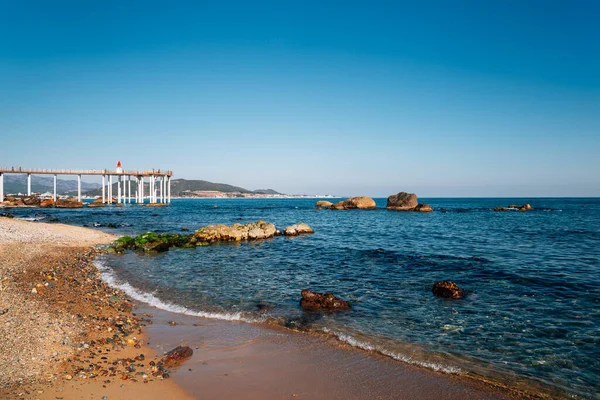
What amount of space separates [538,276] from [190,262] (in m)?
19.5

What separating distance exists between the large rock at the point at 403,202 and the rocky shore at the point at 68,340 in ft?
256

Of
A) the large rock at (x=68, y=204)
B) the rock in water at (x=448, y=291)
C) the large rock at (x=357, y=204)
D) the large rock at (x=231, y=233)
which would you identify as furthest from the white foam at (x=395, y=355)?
the large rock at (x=68, y=204)

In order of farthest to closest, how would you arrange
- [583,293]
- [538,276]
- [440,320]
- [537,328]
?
1. [538,276]
2. [583,293]
3. [440,320]
4. [537,328]

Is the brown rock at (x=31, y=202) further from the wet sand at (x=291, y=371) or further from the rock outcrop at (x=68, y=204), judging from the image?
the wet sand at (x=291, y=371)

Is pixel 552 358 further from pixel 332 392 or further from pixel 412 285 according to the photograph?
pixel 412 285

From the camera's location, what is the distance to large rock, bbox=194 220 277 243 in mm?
32031

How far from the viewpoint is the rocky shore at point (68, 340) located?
668 centimetres

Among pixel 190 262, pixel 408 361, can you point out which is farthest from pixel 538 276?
pixel 190 262

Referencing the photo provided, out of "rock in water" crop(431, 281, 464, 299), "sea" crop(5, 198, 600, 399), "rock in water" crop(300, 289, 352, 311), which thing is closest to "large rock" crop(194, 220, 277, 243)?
"sea" crop(5, 198, 600, 399)

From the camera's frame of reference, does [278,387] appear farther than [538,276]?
No

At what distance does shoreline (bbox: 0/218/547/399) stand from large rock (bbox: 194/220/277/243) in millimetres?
21141

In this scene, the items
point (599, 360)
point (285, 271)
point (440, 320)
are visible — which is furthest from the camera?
point (285, 271)

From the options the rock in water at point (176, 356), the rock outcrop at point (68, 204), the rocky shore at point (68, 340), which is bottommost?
the rock in water at point (176, 356)

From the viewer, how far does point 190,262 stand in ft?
72.8
